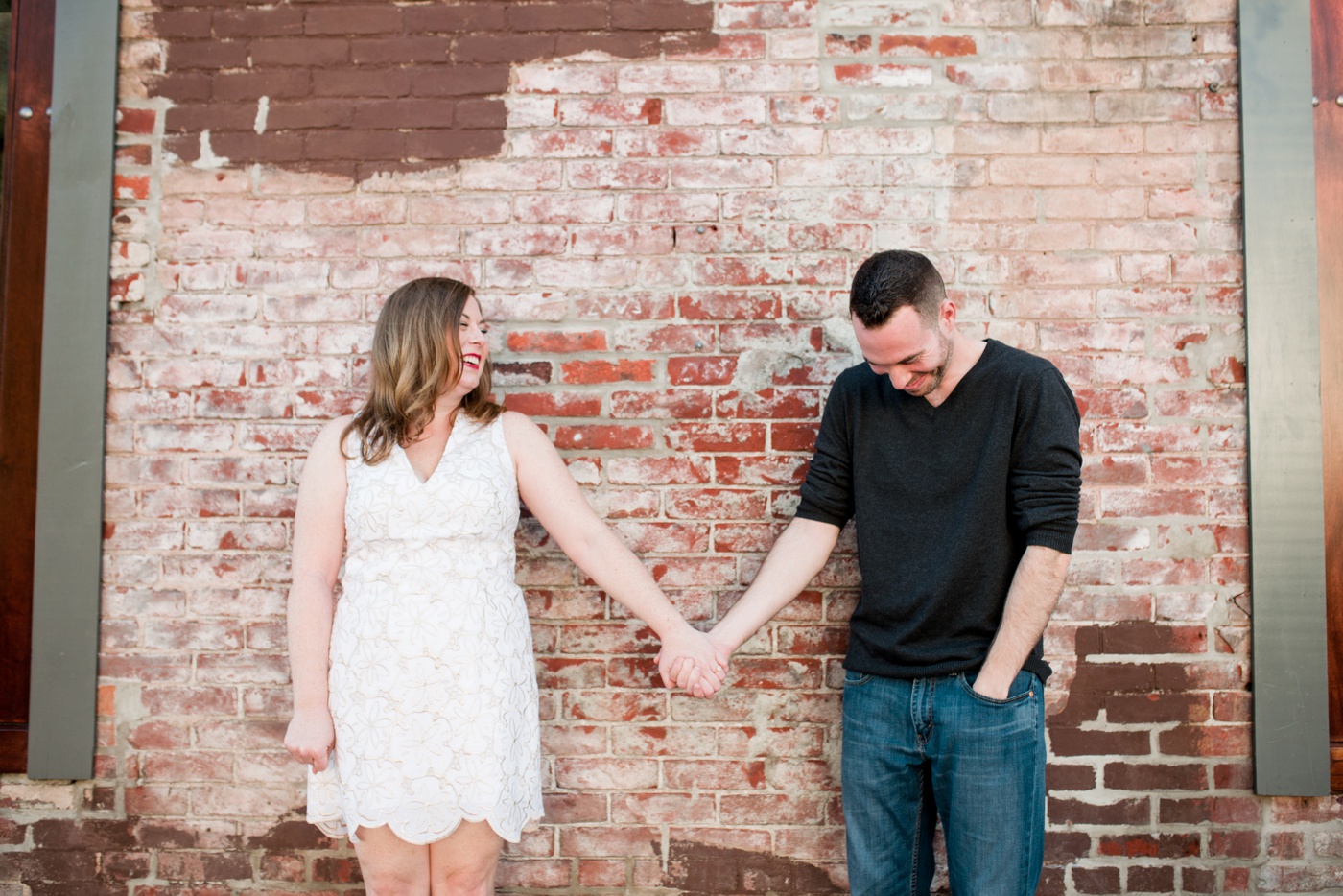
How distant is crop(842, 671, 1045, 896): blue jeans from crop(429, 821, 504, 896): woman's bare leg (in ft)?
2.96

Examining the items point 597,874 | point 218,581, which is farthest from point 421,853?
point 218,581

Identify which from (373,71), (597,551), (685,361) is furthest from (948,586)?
(373,71)

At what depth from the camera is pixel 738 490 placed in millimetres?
2535

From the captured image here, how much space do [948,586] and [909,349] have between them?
571 mm

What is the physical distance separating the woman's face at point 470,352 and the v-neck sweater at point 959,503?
99cm

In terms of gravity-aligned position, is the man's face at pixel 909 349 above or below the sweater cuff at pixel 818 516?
above

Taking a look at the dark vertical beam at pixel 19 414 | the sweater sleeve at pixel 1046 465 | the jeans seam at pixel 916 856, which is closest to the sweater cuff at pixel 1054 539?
the sweater sleeve at pixel 1046 465

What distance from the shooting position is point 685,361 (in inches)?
100

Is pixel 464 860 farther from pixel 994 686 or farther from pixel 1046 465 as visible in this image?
pixel 1046 465

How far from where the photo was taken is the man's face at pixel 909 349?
2.03m

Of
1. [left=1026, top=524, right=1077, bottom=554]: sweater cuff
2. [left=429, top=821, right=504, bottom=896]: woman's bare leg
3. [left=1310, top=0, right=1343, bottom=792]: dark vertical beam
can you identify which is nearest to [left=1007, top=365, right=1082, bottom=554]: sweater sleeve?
[left=1026, top=524, right=1077, bottom=554]: sweater cuff

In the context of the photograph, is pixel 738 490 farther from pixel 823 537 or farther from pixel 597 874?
pixel 597 874

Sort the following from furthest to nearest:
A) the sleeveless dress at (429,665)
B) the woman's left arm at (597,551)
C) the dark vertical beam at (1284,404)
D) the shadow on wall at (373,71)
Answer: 1. the shadow on wall at (373,71)
2. the dark vertical beam at (1284,404)
3. the woman's left arm at (597,551)
4. the sleeveless dress at (429,665)

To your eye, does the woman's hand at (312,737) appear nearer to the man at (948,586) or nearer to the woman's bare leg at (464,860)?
the woman's bare leg at (464,860)
